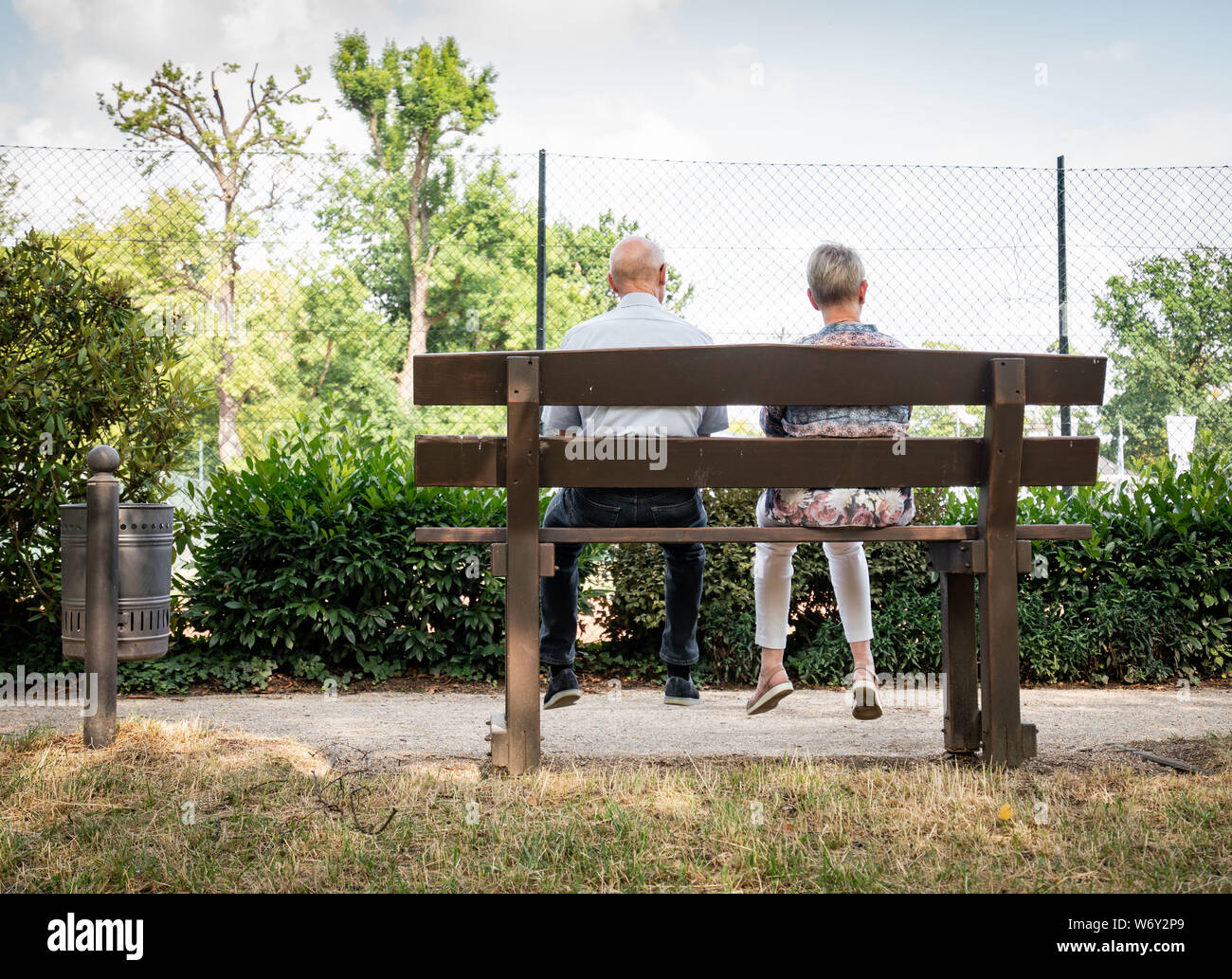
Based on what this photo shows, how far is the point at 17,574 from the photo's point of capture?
4770mm

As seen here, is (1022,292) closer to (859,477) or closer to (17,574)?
(859,477)

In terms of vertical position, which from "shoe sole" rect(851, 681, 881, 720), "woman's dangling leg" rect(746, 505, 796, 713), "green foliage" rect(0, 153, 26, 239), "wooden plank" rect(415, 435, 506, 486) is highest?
"green foliage" rect(0, 153, 26, 239)

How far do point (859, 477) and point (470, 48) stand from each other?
31.4 metres

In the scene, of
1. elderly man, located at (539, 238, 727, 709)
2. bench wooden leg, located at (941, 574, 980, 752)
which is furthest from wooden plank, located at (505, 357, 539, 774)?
bench wooden leg, located at (941, 574, 980, 752)

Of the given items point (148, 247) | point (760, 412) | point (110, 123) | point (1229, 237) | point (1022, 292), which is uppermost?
point (110, 123)

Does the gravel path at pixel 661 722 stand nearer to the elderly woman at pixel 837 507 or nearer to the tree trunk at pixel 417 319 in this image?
the elderly woman at pixel 837 507

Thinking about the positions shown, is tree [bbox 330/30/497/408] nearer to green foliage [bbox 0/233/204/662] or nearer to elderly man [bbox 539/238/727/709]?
green foliage [bbox 0/233/204/662]

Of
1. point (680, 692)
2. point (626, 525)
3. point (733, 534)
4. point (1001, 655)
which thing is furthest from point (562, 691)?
point (1001, 655)

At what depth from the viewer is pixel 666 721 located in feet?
13.5

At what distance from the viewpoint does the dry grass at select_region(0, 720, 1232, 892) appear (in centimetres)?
217

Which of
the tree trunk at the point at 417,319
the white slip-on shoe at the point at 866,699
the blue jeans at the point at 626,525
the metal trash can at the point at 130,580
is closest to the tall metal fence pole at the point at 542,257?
the blue jeans at the point at 626,525

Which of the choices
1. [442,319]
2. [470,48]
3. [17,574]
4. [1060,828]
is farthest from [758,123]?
[1060,828]

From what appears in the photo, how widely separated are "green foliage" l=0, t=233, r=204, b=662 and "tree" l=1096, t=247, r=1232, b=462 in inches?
255

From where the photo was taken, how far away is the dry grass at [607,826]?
2.17 metres
